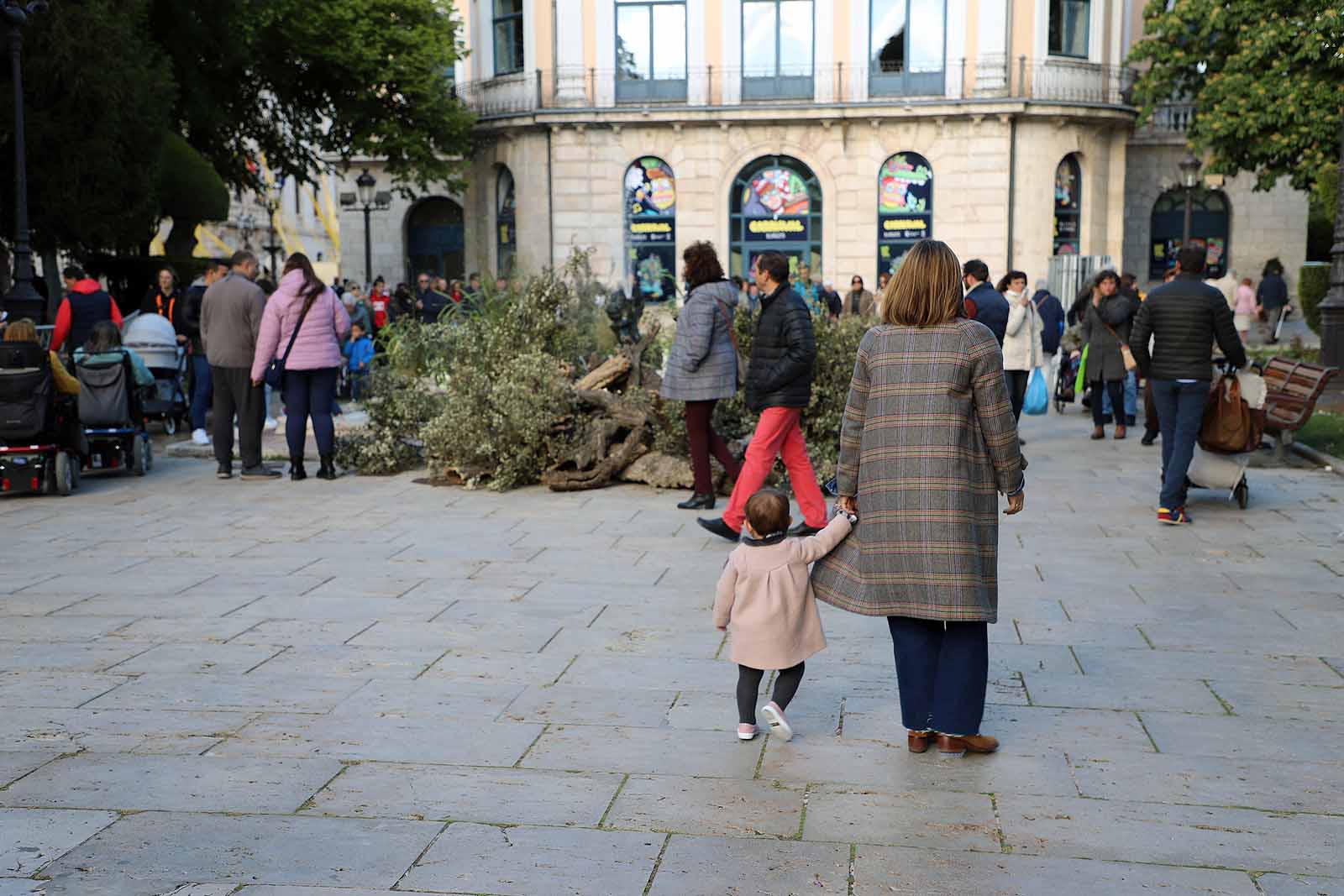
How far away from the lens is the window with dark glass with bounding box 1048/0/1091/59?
1288 inches

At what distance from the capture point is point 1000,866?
3863 millimetres

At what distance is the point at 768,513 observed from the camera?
4762 millimetres

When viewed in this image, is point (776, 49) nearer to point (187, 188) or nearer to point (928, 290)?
point (187, 188)

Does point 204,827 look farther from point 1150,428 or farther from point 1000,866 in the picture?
point 1150,428

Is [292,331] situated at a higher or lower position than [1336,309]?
higher

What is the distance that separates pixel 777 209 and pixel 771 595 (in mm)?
29668

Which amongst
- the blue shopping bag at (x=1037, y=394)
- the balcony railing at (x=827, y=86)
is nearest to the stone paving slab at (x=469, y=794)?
the blue shopping bag at (x=1037, y=394)

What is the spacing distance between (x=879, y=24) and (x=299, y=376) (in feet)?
80.9

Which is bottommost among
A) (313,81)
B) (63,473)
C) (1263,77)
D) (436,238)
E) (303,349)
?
(63,473)

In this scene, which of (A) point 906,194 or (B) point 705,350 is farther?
(A) point 906,194

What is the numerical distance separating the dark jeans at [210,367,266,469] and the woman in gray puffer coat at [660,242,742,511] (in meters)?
4.06

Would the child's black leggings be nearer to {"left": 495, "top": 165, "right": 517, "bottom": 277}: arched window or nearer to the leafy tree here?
the leafy tree

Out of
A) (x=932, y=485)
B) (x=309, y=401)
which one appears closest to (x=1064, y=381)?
(x=309, y=401)

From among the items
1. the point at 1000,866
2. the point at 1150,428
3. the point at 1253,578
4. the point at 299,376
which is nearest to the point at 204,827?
the point at 1000,866
